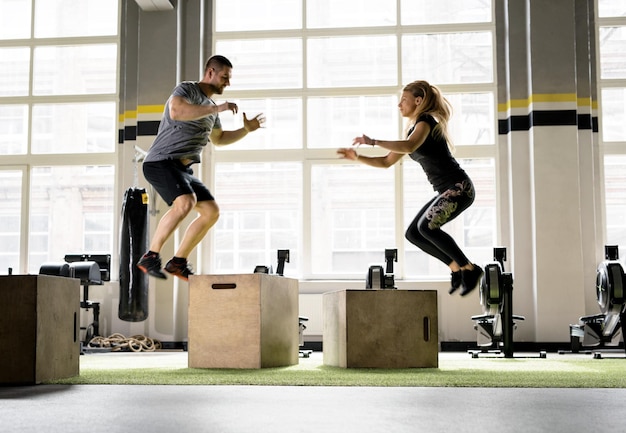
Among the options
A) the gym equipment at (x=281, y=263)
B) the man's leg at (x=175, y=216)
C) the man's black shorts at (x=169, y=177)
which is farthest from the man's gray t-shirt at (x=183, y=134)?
the gym equipment at (x=281, y=263)

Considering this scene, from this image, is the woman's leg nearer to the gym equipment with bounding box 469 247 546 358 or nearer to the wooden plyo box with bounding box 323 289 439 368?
the wooden plyo box with bounding box 323 289 439 368

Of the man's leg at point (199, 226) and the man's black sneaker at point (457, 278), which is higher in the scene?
the man's leg at point (199, 226)

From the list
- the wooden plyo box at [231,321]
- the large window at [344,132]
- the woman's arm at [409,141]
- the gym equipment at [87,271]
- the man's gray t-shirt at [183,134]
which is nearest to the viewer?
the wooden plyo box at [231,321]

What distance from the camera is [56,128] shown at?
1067cm

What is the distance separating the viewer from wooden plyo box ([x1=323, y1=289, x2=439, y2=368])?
480 centimetres

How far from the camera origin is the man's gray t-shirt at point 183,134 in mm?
5129

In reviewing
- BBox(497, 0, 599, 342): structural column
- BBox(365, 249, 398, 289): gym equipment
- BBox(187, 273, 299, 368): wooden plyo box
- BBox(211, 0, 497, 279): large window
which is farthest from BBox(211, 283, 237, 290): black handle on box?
BBox(497, 0, 599, 342): structural column

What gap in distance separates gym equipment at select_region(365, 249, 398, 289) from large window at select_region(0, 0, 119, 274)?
3.91 m

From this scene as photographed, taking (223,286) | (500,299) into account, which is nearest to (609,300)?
(500,299)

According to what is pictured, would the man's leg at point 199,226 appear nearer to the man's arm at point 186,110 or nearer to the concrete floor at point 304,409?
the man's arm at point 186,110

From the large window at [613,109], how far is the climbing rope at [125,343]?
5771 millimetres

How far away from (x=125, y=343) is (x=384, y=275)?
3573 millimetres

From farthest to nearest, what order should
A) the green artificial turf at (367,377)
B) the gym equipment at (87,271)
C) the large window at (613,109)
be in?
the large window at (613,109), the gym equipment at (87,271), the green artificial turf at (367,377)

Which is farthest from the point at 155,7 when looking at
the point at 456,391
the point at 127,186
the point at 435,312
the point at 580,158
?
the point at 456,391
